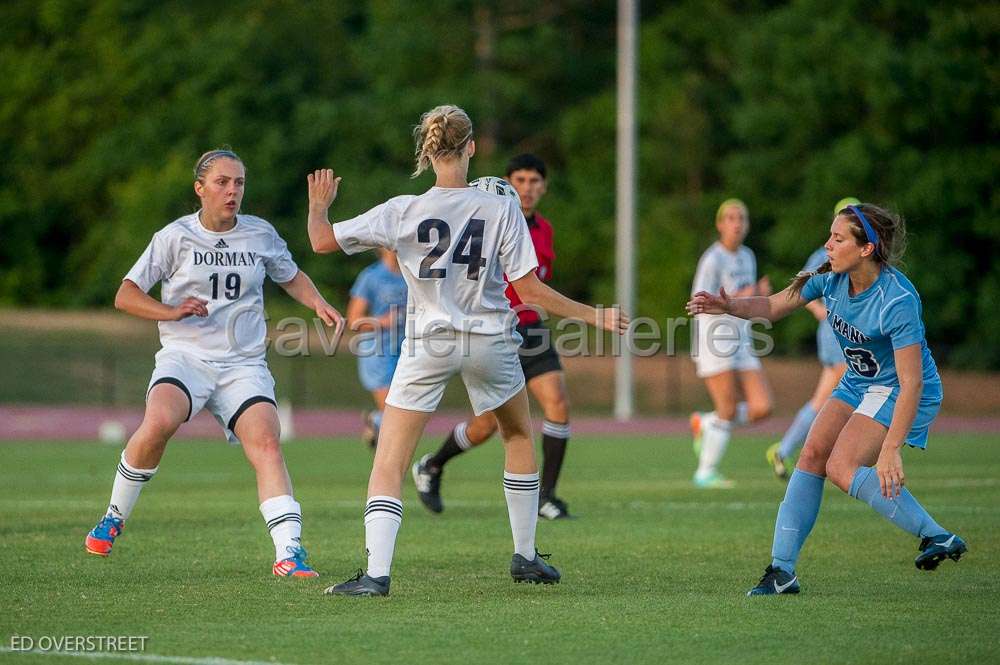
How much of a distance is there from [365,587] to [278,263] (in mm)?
1997

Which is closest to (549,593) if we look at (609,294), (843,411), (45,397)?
(843,411)

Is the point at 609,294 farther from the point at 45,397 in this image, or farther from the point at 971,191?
the point at 45,397

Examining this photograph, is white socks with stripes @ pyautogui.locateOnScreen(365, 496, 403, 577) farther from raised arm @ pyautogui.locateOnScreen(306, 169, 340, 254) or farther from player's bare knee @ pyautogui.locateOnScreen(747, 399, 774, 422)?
player's bare knee @ pyautogui.locateOnScreen(747, 399, 774, 422)

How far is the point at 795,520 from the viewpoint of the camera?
6832mm

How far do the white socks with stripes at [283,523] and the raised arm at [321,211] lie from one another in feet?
4.86

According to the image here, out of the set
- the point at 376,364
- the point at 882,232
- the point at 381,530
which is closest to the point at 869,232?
the point at 882,232

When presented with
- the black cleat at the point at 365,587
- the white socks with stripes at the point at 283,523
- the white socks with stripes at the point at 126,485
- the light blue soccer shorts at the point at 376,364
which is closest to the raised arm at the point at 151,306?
the white socks with stripes at the point at 126,485

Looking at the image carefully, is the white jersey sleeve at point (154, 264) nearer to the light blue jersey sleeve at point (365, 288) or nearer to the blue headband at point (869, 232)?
the blue headband at point (869, 232)

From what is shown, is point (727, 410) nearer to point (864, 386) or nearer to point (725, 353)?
point (725, 353)

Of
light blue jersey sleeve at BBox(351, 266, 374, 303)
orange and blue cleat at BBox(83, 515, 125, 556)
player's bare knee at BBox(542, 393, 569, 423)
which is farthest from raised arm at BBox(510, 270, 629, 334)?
light blue jersey sleeve at BBox(351, 266, 374, 303)

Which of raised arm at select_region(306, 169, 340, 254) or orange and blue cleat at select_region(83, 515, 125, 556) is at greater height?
raised arm at select_region(306, 169, 340, 254)

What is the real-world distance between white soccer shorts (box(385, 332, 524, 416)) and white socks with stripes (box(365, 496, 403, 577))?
45 cm

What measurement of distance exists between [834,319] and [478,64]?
1432 inches

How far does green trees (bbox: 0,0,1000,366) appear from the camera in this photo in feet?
116
